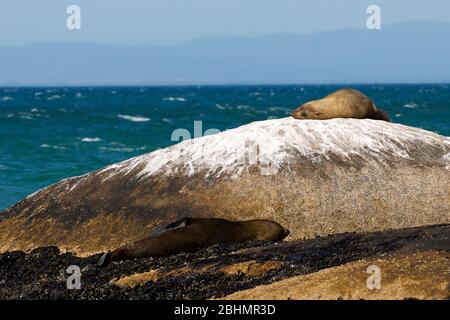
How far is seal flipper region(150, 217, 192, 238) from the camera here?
13.0 metres

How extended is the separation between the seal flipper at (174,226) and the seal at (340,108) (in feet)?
10.9

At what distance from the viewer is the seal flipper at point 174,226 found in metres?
13.0

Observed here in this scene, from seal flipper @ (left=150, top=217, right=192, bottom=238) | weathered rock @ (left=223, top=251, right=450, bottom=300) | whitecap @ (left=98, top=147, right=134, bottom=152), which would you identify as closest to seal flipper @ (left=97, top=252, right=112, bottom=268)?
seal flipper @ (left=150, top=217, right=192, bottom=238)

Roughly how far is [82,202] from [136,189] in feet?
2.68

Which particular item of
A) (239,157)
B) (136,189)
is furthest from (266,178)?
(136,189)

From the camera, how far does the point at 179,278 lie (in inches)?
440

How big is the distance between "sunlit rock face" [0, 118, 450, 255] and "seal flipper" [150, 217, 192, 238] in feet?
1.41

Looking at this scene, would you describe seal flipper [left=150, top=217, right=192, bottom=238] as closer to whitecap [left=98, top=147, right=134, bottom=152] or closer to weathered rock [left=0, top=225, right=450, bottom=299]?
weathered rock [left=0, top=225, right=450, bottom=299]

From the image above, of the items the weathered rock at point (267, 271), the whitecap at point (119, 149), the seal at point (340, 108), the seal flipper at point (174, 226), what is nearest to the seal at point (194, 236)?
the seal flipper at point (174, 226)

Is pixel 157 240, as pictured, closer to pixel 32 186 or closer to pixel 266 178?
pixel 266 178

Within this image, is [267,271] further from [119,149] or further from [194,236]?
[119,149]

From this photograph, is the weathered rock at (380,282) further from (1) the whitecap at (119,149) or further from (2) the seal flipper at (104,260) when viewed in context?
(1) the whitecap at (119,149)

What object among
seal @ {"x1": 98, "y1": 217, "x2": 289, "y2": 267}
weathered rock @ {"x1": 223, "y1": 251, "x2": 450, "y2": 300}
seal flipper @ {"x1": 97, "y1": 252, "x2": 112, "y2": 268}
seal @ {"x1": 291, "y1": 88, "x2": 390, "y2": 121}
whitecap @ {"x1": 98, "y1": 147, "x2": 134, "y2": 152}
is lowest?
whitecap @ {"x1": 98, "y1": 147, "x2": 134, "y2": 152}
